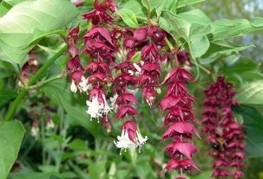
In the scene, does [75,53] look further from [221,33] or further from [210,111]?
[210,111]

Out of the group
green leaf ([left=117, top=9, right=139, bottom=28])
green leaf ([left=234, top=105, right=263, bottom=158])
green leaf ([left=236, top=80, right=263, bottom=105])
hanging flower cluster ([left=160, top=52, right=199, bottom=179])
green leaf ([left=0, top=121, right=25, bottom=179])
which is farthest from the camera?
green leaf ([left=234, top=105, right=263, bottom=158])

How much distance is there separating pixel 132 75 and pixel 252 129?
40.5 inches

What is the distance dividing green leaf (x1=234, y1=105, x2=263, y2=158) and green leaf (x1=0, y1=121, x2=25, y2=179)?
2.73 ft

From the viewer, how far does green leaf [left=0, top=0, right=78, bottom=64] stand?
1.10 m

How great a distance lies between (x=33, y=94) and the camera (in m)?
2.17

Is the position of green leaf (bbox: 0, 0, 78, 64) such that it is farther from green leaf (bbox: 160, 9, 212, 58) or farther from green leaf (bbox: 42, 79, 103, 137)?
green leaf (bbox: 42, 79, 103, 137)

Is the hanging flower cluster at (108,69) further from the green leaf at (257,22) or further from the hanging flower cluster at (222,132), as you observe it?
the hanging flower cluster at (222,132)

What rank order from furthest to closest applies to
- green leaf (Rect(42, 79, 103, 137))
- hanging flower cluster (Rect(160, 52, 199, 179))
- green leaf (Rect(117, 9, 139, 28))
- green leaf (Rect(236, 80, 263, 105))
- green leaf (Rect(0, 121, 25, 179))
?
green leaf (Rect(236, 80, 263, 105)) < green leaf (Rect(42, 79, 103, 137)) < green leaf (Rect(0, 121, 25, 179)) < green leaf (Rect(117, 9, 139, 28)) < hanging flower cluster (Rect(160, 52, 199, 179))

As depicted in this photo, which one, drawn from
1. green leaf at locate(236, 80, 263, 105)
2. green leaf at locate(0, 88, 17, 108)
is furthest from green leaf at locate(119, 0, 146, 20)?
green leaf at locate(236, 80, 263, 105)

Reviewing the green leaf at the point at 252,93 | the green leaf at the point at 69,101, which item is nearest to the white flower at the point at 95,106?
the green leaf at the point at 69,101

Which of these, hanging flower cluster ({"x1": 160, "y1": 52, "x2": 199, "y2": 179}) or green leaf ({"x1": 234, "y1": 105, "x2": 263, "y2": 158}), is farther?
green leaf ({"x1": 234, "y1": 105, "x2": 263, "y2": 158})

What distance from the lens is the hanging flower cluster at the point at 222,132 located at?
5.44ft

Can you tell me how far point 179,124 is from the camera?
1021mm

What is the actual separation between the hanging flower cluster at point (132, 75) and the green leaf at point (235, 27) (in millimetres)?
107
